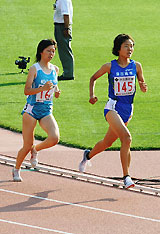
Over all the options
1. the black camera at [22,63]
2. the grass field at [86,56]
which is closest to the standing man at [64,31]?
the grass field at [86,56]

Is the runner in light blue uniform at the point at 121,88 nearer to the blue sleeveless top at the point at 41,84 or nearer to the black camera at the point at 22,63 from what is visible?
the blue sleeveless top at the point at 41,84

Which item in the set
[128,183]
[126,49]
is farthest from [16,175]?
[126,49]

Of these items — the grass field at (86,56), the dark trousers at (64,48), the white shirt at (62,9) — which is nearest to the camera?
the grass field at (86,56)

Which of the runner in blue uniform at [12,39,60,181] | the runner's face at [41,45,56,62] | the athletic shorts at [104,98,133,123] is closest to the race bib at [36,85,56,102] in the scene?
the runner in blue uniform at [12,39,60,181]

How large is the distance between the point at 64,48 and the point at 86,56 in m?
3.64

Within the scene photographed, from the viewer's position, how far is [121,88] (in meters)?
10.4

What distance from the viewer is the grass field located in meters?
14.2

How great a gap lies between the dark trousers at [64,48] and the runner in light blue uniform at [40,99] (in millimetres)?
7855

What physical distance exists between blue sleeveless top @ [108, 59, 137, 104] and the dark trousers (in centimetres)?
780

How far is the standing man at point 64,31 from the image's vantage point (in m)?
17.7

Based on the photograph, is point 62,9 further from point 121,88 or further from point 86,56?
point 121,88

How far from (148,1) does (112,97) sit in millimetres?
20983

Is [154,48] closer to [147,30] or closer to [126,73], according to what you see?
[147,30]

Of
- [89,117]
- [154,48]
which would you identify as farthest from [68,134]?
[154,48]
